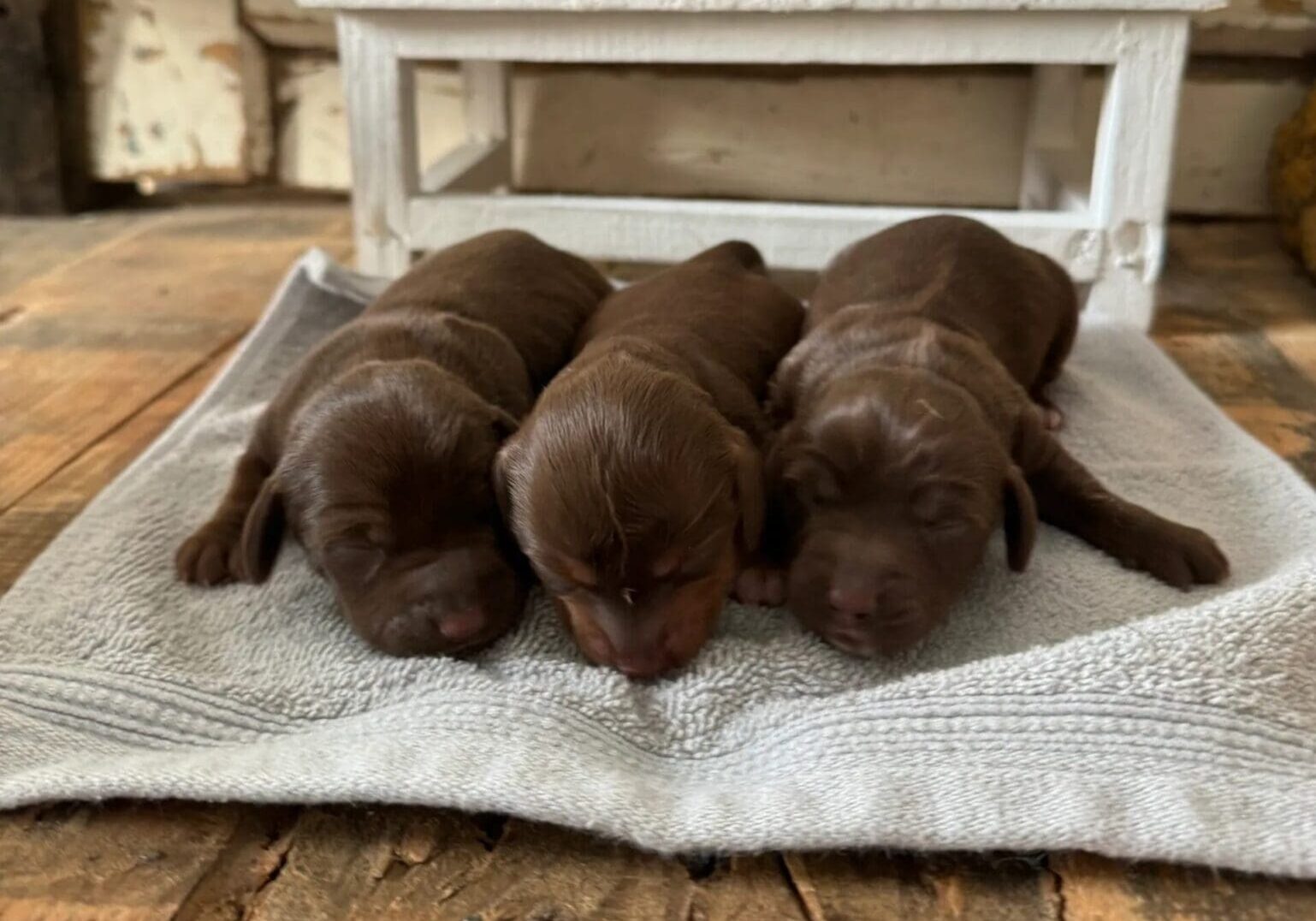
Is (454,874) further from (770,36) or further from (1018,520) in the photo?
(770,36)

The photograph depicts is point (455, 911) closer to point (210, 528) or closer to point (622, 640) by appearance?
point (622, 640)

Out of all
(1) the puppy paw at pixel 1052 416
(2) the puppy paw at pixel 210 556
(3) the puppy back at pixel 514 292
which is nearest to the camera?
(2) the puppy paw at pixel 210 556

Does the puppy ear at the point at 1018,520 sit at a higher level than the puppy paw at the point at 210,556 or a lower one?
higher

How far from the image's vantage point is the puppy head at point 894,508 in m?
1.89

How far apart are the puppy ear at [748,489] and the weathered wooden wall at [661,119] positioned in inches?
128

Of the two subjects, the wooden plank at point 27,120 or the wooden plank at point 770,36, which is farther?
the wooden plank at point 27,120

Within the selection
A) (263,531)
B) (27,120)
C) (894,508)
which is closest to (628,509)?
(894,508)

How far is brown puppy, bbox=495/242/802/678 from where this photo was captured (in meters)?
1.80

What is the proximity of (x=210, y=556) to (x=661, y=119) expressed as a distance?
11.0ft

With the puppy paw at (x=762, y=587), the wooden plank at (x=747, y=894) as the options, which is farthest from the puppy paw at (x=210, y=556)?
the wooden plank at (x=747, y=894)

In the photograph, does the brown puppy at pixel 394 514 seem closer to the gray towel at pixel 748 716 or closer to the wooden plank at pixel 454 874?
the gray towel at pixel 748 716

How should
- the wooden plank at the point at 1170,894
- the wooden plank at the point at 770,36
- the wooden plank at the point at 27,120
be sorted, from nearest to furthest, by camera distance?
the wooden plank at the point at 1170,894
the wooden plank at the point at 770,36
the wooden plank at the point at 27,120

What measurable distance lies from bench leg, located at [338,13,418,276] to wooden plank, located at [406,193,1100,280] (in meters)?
0.07

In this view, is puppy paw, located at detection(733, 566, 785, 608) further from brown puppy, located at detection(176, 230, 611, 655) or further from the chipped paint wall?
the chipped paint wall
